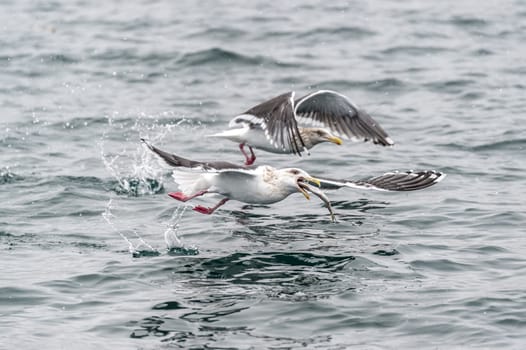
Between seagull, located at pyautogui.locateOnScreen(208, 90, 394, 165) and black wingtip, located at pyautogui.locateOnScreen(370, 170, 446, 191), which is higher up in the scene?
seagull, located at pyautogui.locateOnScreen(208, 90, 394, 165)

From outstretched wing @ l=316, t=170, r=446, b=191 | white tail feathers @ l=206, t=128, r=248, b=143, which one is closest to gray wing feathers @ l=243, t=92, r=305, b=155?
outstretched wing @ l=316, t=170, r=446, b=191

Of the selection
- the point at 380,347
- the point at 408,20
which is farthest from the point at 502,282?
the point at 408,20

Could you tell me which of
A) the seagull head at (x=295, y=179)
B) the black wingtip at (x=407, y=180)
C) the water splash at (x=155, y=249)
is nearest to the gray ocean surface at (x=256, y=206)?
the water splash at (x=155, y=249)

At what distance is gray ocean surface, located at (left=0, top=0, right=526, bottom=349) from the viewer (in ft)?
33.9

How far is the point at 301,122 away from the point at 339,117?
58cm

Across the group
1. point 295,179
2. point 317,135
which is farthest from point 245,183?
point 317,135

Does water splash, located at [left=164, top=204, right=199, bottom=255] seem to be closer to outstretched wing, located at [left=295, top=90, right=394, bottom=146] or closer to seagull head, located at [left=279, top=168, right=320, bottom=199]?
seagull head, located at [left=279, top=168, right=320, bottom=199]

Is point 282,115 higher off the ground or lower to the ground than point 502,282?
higher

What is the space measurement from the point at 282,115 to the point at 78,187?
319cm

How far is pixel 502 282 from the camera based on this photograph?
11195 millimetres

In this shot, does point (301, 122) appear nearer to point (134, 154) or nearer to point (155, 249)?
point (134, 154)

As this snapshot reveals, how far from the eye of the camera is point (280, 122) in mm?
14328

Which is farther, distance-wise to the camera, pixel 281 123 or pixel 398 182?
pixel 398 182

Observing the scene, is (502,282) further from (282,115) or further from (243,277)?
(282,115)
